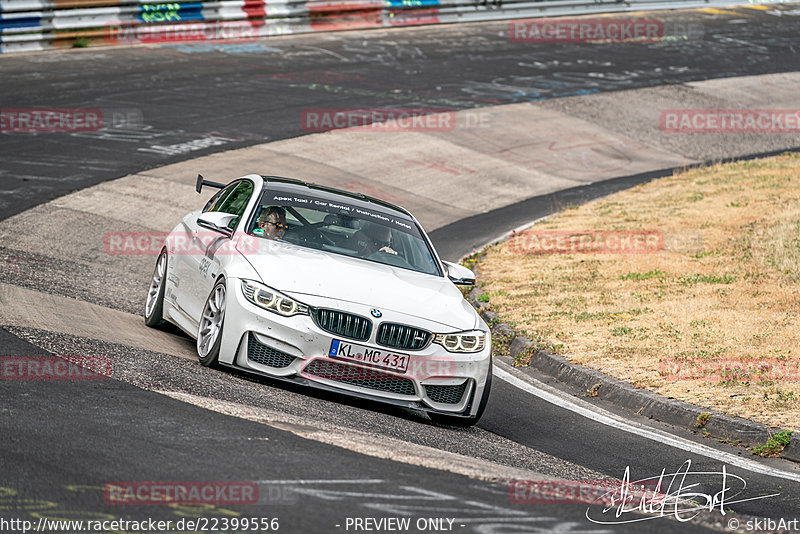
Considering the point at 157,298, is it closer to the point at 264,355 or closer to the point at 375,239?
the point at 375,239

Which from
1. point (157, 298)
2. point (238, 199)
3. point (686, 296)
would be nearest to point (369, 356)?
point (238, 199)

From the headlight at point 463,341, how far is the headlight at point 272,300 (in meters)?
1.09

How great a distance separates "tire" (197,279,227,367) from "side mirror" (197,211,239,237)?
734mm

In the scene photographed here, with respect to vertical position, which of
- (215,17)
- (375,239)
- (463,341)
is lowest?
(463,341)

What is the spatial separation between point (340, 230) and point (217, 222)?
3.54 feet

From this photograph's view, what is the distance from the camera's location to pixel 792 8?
4766cm

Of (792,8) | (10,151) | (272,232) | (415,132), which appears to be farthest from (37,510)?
(792,8)

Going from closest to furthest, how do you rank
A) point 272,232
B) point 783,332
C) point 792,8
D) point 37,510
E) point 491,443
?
point 37,510, point 491,443, point 272,232, point 783,332, point 792,8

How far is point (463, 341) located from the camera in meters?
8.34

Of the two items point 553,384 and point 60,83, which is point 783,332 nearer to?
point 553,384

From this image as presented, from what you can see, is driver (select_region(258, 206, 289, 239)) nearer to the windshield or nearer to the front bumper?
the windshield

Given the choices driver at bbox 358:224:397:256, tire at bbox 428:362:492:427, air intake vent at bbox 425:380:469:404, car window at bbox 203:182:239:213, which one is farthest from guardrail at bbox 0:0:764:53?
air intake vent at bbox 425:380:469:404

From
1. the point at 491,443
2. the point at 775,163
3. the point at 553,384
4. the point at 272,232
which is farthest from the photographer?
the point at 775,163

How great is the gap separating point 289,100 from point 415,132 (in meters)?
A: 3.24
